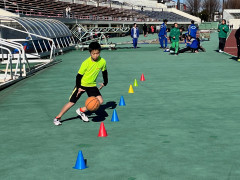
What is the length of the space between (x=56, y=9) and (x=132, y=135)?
55.9 metres

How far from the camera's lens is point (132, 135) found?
7234mm

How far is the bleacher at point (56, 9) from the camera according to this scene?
151 ft

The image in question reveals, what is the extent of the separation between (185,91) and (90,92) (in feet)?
15.4

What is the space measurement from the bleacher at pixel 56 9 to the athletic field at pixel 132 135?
1217 inches

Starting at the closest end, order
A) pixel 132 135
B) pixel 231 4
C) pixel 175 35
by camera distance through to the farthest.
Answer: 1. pixel 132 135
2. pixel 175 35
3. pixel 231 4

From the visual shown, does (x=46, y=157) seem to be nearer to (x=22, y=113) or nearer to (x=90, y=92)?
(x=90, y=92)

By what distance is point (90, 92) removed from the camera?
26.7 ft

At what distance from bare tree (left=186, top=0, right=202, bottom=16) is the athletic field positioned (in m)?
151

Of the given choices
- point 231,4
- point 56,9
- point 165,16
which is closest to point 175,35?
point 56,9

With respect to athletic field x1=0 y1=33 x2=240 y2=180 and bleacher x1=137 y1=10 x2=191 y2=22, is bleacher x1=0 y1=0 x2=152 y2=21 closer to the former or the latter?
bleacher x1=137 y1=10 x2=191 y2=22

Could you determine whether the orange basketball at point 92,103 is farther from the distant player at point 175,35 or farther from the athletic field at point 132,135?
the distant player at point 175,35

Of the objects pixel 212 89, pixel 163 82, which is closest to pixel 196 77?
pixel 163 82

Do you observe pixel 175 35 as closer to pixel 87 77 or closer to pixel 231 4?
pixel 87 77

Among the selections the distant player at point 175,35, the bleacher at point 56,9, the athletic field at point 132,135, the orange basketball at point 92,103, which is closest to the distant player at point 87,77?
the orange basketball at point 92,103
